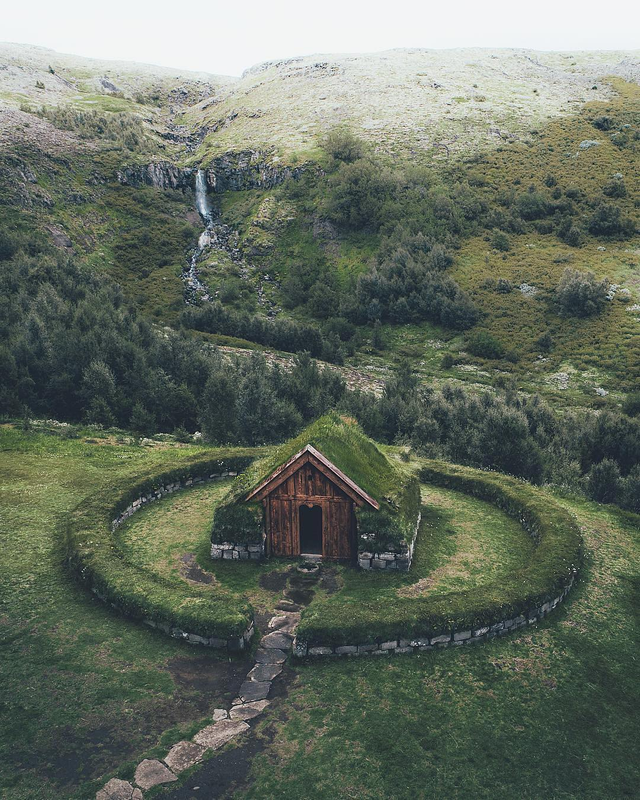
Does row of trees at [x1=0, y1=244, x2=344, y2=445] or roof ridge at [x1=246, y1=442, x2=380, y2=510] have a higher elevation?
roof ridge at [x1=246, y1=442, x2=380, y2=510]

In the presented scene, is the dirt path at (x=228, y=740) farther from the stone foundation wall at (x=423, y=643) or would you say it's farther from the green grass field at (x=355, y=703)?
the stone foundation wall at (x=423, y=643)

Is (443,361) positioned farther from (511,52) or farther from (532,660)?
(511,52)

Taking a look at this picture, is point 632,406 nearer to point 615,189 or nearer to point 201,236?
point 615,189

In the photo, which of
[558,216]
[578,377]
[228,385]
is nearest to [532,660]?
[228,385]

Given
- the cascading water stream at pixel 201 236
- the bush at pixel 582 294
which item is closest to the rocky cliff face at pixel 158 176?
the cascading water stream at pixel 201 236

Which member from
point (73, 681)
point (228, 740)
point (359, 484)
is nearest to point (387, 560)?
point (359, 484)

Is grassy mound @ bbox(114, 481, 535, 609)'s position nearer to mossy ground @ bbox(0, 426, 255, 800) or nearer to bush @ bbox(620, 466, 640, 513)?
mossy ground @ bbox(0, 426, 255, 800)

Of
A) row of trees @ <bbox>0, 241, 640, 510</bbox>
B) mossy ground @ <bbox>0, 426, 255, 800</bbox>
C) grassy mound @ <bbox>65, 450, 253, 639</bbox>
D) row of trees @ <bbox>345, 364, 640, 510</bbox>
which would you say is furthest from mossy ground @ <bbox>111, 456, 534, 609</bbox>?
row of trees @ <bbox>0, 241, 640, 510</bbox>
